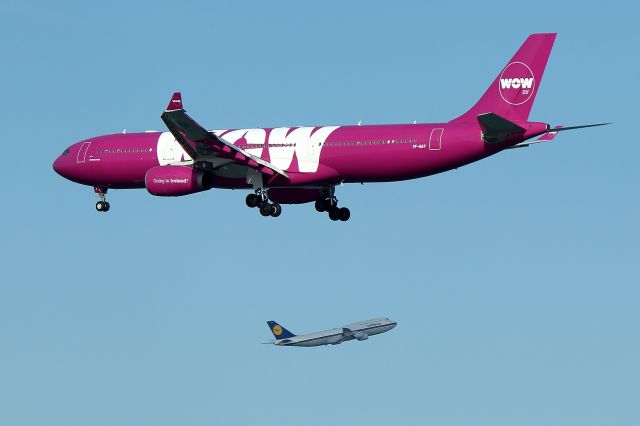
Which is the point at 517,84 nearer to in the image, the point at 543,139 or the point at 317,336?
the point at 543,139

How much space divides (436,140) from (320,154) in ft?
20.6

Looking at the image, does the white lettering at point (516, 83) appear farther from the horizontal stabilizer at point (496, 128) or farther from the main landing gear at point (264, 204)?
the main landing gear at point (264, 204)

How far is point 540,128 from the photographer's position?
61562mm

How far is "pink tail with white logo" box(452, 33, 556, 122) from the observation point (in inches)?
2515

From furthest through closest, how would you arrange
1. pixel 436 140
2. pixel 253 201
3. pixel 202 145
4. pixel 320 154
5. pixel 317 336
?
pixel 317 336, pixel 253 201, pixel 202 145, pixel 320 154, pixel 436 140

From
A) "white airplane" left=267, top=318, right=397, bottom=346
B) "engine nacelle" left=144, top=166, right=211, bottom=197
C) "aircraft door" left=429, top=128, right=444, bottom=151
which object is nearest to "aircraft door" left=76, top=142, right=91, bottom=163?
"engine nacelle" left=144, top=166, right=211, bottom=197

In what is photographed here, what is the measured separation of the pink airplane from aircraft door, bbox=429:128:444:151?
0.15ft

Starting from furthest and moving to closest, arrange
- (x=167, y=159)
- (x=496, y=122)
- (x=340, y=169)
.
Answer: (x=167, y=159), (x=340, y=169), (x=496, y=122)

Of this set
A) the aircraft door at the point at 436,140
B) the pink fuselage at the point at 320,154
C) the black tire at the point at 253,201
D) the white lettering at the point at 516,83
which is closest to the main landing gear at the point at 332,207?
the pink fuselage at the point at 320,154

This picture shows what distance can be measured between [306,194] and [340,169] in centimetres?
597

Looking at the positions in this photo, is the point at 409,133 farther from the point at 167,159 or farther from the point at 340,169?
the point at 167,159

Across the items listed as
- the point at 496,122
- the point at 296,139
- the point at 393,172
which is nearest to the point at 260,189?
the point at 296,139

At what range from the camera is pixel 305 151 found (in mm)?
67875

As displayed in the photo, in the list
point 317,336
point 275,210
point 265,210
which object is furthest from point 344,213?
point 317,336
